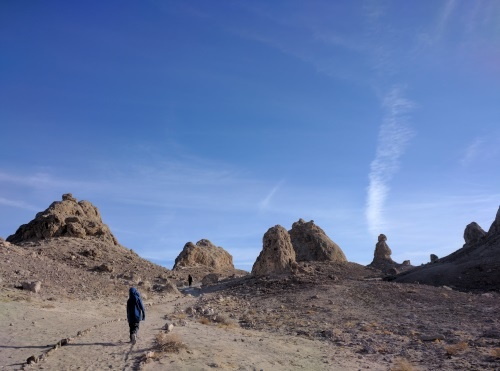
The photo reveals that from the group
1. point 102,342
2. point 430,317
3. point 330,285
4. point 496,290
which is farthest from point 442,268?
point 102,342

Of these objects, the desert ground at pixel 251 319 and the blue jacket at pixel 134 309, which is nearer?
the desert ground at pixel 251 319

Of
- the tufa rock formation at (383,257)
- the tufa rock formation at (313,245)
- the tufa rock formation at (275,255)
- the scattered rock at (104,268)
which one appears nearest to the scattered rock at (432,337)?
the tufa rock formation at (275,255)

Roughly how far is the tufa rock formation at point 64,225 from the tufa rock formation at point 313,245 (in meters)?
20.0

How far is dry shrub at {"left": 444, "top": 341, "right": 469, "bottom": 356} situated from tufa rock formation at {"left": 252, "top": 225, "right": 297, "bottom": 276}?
2142 centimetres

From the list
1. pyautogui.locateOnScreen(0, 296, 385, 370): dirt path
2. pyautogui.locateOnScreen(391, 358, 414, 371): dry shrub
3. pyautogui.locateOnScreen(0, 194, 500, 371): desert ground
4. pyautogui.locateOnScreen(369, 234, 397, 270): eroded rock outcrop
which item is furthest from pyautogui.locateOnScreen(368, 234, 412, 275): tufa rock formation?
pyautogui.locateOnScreen(391, 358, 414, 371): dry shrub

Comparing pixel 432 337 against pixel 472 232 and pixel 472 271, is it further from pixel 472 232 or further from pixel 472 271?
pixel 472 232

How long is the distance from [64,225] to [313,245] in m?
25.7

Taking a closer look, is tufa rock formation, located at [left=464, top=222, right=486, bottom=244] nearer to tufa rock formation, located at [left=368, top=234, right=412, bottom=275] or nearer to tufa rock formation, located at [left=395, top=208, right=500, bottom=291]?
tufa rock formation, located at [left=395, top=208, right=500, bottom=291]

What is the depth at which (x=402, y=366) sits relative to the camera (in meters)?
11.0

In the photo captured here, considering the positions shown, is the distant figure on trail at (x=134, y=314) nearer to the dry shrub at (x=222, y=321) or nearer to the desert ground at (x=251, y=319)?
the desert ground at (x=251, y=319)

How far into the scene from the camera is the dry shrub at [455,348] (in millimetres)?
12617

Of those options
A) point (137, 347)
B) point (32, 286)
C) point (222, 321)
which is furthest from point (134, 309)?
point (32, 286)

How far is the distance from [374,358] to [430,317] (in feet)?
25.3

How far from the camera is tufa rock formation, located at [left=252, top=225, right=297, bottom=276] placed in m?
35.2
